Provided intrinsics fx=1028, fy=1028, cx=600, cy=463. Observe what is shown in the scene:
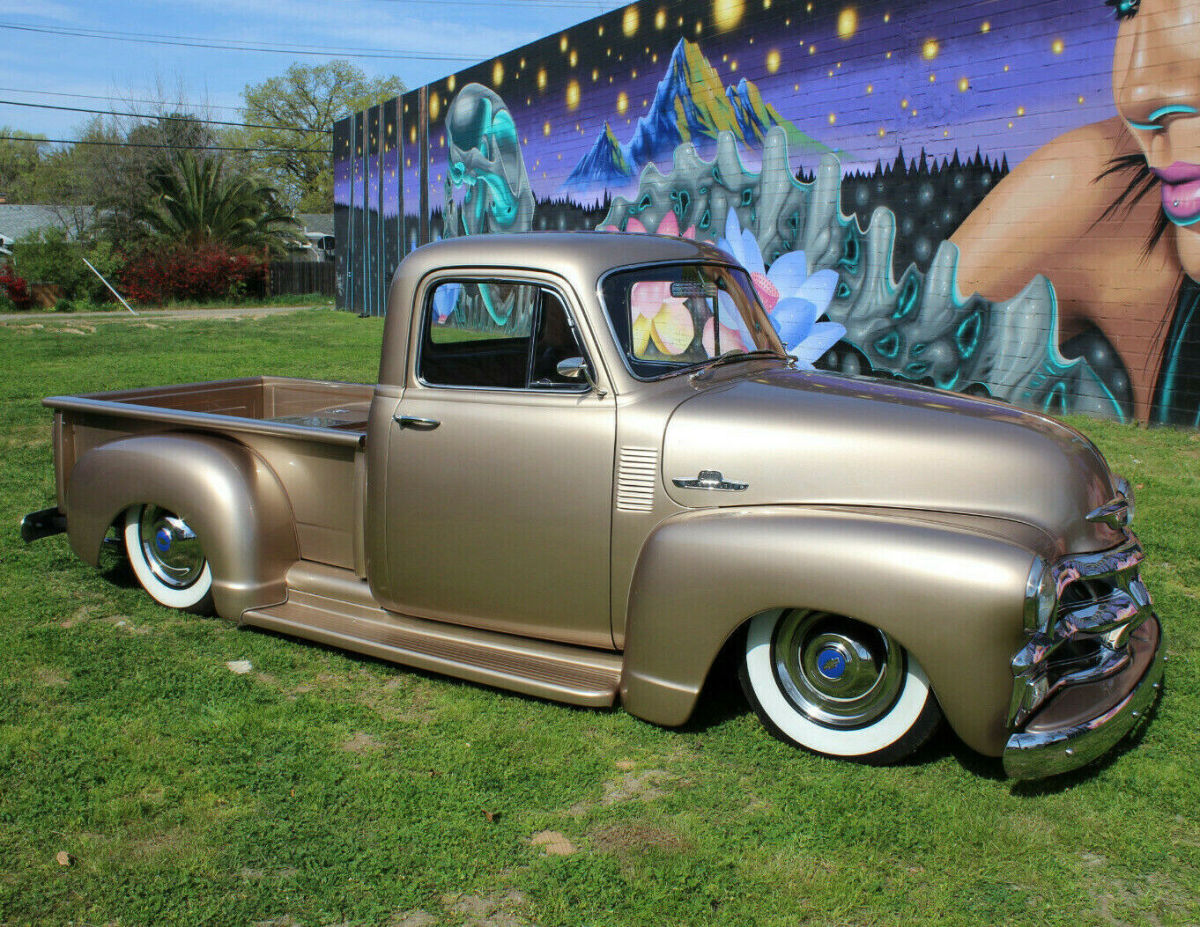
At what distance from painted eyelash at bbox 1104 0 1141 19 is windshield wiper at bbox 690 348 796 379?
22.9 feet

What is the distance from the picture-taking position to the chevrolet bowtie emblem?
11.1 feet

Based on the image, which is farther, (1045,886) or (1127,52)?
(1127,52)

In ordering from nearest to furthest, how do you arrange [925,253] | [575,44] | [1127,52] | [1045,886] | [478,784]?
[1045,886], [478,784], [1127,52], [925,253], [575,44]

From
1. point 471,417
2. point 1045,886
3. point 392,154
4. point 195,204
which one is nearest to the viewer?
point 1045,886

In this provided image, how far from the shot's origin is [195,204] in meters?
34.7

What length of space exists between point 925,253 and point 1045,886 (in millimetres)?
9156

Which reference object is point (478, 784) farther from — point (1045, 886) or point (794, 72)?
point (794, 72)

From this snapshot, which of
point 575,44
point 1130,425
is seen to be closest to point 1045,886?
point 1130,425

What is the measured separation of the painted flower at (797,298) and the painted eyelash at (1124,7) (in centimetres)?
384

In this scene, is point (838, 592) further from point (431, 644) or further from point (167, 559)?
point (167, 559)

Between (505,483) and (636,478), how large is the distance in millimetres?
530

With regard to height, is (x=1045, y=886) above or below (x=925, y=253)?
below

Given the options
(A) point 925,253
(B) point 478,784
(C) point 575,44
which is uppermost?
(C) point 575,44


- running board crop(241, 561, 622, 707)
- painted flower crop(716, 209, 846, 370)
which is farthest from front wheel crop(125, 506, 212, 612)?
painted flower crop(716, 209, 846, 370)
